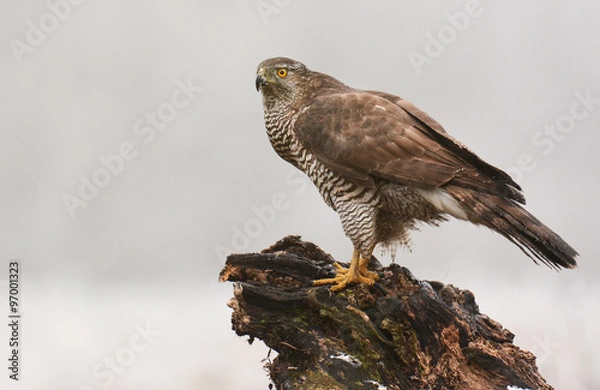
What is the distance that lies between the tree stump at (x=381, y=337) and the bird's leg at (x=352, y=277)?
64 mm

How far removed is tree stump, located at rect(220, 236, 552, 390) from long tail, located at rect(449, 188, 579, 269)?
858 millimetres

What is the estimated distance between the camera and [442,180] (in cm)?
617

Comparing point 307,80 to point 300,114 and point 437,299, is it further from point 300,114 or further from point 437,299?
point 437,299

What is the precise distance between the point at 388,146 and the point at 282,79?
4.60ft

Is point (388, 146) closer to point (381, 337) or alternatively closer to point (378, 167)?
point (378, 167)

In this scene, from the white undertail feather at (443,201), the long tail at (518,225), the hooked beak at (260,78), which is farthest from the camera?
the hooked beak at (260,78)

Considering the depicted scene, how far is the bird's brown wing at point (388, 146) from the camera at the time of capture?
621 centimetres

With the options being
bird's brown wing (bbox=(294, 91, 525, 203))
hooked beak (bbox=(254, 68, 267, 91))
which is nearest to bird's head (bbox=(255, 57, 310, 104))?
hooked beak (bbox=(254, 68, 267, 91))

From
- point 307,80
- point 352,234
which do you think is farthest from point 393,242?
point 307,80

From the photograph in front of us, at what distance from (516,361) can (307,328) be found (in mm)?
1815

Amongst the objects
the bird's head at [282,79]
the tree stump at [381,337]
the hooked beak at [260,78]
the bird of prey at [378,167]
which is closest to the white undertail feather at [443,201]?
the bird of prey at [378,167]

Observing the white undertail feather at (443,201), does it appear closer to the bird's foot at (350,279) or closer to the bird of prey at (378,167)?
the bird of prey at (378,167)

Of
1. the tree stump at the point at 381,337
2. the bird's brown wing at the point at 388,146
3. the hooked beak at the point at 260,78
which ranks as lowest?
the tree stump at the point at 381,337

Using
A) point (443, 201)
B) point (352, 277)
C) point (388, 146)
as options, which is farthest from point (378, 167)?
point (352, 277)
